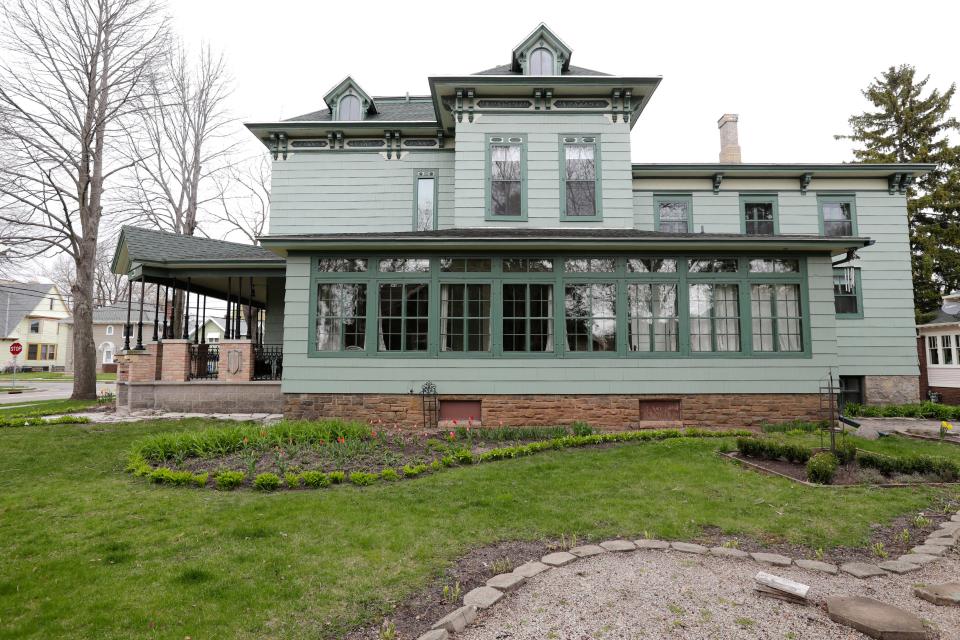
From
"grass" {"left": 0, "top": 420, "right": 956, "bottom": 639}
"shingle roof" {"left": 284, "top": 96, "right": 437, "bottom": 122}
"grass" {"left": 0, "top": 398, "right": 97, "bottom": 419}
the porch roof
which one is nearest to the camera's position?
"grass" {"left": 0, "top": 420, "right": 956, "bottom": 639}

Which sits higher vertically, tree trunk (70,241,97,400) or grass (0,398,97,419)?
tree trunk (70,241,97,400)

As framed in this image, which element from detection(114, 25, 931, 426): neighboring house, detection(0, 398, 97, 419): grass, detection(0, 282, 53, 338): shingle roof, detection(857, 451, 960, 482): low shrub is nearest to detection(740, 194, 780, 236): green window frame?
detection(114, 25, 931, 426): neighboring house

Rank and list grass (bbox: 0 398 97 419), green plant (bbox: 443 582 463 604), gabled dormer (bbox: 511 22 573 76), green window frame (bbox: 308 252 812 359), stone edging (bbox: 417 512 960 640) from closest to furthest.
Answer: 1. stone edging (bbox: 417 512 960 640)
2. green plant (bbox: 443 582 463 604)
3. green window frame (bbox: 308 252 812 359)
4. gabled dormer (bbox: 511 22 573 76)
5. grass (bbox: 0 398 97 419)

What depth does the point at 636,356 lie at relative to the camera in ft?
33.8

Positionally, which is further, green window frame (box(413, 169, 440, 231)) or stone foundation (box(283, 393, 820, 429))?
green window frame (box(413, 169, 440, 231))

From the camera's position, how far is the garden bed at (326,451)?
20.4 feet

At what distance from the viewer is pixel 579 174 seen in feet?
39.7

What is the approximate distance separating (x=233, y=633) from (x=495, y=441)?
20.6 feet

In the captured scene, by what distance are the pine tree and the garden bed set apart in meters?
17.7

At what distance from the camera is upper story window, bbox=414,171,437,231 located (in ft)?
43.7

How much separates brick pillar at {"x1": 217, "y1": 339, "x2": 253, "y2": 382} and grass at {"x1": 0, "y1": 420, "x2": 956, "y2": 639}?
473cm

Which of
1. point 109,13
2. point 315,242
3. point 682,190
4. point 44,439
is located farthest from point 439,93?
point 109,13

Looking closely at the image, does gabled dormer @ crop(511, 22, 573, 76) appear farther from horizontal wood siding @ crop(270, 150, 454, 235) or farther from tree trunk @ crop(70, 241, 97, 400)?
tree trunk @ crop(70, 241, 97, 400)

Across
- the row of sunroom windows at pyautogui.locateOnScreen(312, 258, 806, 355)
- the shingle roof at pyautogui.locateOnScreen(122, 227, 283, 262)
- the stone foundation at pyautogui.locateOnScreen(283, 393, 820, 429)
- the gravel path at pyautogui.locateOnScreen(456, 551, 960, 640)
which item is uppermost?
the shingle roof at pyautogui.locateOnScreen(122, 227, 283, 262)
